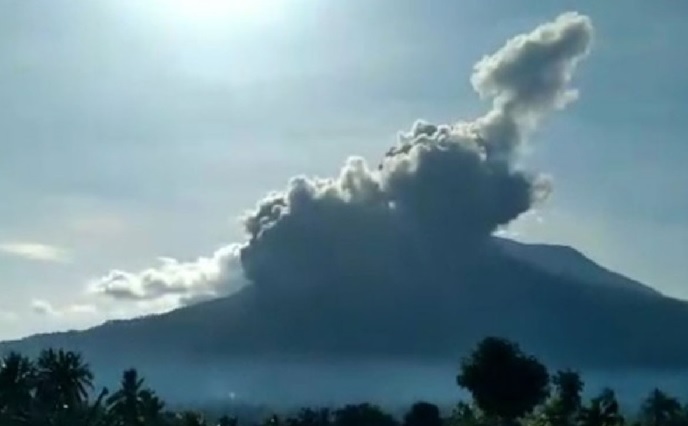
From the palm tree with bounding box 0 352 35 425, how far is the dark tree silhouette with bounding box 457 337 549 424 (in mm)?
35326

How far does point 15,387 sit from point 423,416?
4248 cm

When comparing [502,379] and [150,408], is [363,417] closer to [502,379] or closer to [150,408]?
[150,408]

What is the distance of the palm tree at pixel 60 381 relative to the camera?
135000 millimetres

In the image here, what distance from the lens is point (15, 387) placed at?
434 ft

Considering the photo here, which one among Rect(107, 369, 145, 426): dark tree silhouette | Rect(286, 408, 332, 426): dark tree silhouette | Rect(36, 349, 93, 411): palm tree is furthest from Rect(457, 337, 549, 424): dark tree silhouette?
Rect(286, 408, 332, 426): dark tree silhouette

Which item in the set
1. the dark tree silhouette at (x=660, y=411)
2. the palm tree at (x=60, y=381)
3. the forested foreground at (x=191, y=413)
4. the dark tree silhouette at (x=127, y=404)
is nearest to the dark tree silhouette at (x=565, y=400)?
the forested foreground at (x=191, y=413)

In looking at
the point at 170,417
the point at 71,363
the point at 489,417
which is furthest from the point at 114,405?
the point at 489,417

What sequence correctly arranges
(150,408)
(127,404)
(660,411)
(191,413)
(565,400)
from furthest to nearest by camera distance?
(660,411)
(191,413)
(150,408)
(127,404)
(565,400)

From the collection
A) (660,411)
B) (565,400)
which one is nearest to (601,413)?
(565,400)

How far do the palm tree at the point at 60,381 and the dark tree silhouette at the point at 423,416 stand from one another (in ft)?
116

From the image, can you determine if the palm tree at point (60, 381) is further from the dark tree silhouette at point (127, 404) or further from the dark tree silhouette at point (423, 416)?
the dark tree silhouette at point (423, 416)

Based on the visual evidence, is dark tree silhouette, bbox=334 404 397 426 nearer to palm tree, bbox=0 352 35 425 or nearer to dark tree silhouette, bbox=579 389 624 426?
dark tree silhouette, bbox=579 389 624 426

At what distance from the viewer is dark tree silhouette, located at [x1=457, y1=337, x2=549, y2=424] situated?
398 feet

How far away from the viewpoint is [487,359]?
400ft
